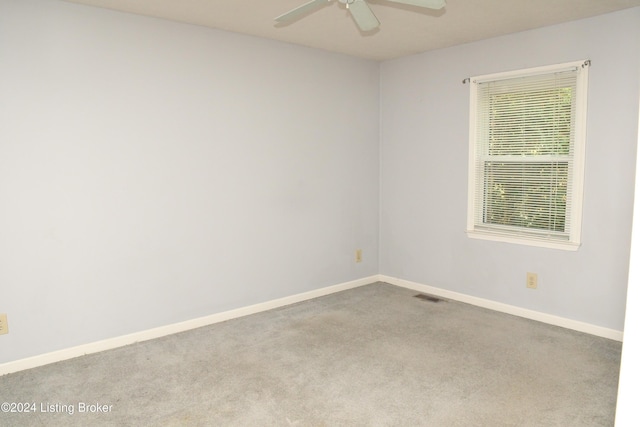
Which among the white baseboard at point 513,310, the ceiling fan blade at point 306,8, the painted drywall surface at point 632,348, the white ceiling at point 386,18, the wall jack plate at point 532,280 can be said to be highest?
the white ceiling at point 386,18

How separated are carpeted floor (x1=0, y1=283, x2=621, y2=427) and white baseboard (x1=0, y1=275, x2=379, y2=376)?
0.20 ft

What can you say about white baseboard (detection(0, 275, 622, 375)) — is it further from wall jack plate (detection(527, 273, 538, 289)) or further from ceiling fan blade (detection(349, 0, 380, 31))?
ceiling fan blade (detection(349, 0, 380, 31))

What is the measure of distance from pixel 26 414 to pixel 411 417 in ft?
6.39

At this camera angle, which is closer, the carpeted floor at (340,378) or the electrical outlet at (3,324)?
the carpeted floor at (340,378)

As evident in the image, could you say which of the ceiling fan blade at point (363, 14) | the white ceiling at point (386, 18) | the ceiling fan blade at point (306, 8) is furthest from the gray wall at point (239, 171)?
the ceiling fan blade at point (363, 14)

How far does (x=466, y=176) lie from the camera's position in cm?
399

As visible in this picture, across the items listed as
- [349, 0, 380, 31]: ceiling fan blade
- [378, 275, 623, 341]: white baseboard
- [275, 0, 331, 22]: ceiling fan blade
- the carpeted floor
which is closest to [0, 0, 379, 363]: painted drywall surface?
the carpeted floor

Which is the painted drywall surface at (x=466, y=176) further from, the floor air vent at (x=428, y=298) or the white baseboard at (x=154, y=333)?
the white baseboard at (x=154, y=333)

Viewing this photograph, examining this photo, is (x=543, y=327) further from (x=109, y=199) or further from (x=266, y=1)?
(x=109, y=199)

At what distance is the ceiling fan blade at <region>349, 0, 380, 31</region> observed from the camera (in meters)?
2.29

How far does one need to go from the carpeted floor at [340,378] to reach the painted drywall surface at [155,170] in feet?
1.27

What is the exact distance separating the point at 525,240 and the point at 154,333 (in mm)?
2962

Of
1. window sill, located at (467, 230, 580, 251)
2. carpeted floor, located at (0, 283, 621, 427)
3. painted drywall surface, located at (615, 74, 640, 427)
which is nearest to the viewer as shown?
painted drywall surface, located at (615, 74, 640, 427)

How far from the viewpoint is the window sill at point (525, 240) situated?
340 cm
